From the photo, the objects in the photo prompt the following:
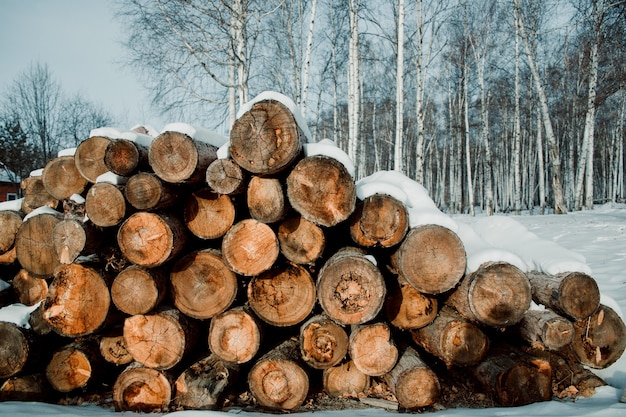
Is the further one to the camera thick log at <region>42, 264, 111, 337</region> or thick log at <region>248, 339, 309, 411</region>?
thick log at <region>42, 264, 111, 337</region>

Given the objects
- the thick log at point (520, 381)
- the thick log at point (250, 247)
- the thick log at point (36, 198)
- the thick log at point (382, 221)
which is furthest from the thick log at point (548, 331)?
the thick log at point (36, 198)

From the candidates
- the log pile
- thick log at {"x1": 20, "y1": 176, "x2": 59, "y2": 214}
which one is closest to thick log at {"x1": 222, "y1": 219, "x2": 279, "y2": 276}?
the log pile

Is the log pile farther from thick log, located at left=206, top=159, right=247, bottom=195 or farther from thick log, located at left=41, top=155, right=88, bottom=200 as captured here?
thick log, located at left=41, top=155, right=88, bottom=200

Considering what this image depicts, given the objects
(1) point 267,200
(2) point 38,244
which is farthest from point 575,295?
(2) point 38,244

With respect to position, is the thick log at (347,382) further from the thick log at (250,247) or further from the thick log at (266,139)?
the thick log at (266,139)

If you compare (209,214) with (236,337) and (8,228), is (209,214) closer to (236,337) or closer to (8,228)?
(236,337)

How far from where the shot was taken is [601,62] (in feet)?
45.7

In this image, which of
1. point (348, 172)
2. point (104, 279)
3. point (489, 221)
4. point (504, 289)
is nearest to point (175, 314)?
point (104, 279)

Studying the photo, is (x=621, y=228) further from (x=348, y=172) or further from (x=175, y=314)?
(x=175, y=314)

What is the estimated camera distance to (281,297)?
3.09m

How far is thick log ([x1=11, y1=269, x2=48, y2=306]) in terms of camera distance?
383cm

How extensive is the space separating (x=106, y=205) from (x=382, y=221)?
7.52ft

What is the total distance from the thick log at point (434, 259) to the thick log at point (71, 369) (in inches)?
111

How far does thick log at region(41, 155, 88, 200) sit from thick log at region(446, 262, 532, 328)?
3.84m
